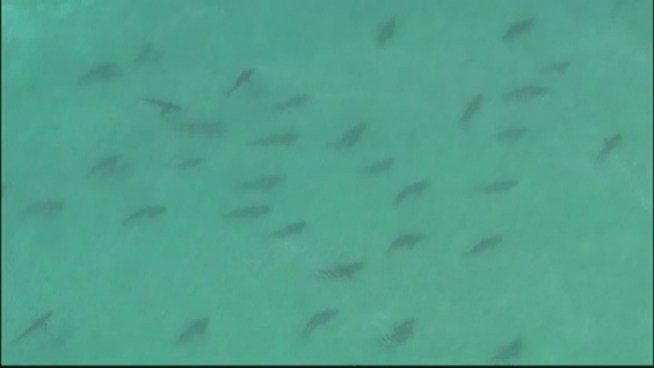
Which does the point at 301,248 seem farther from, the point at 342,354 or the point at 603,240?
the point at 603,240

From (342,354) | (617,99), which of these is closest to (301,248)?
(342,354)

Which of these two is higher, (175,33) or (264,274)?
(175,33)

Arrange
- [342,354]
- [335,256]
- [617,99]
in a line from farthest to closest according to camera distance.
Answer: [617,99] → [335,256] → [342,354]

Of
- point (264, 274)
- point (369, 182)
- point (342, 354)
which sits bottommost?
point (342, 354)

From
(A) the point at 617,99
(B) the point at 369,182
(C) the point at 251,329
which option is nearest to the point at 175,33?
(B) the point at 369,182

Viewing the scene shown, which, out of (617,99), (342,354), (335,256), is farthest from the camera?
(617,99)

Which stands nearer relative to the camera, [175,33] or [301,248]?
[301,248]

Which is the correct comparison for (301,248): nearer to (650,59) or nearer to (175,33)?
(175,33)
